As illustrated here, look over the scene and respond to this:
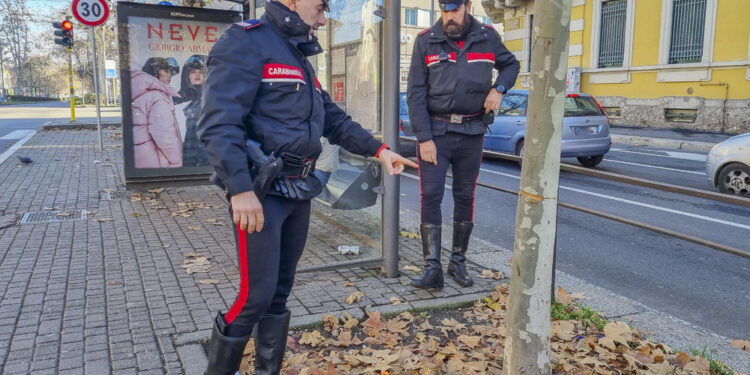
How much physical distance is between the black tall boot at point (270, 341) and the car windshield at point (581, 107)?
34.2ft

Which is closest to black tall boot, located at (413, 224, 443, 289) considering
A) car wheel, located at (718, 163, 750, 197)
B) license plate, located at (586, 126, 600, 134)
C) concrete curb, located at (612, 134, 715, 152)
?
car wheel, located at (718, 163, 750, 197)

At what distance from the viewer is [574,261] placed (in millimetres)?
5836

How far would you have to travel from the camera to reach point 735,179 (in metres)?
8.95

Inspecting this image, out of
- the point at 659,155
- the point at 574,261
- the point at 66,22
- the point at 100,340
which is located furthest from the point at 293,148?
the point at 66,22

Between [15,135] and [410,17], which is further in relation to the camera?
[410,17]

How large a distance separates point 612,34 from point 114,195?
20921mm

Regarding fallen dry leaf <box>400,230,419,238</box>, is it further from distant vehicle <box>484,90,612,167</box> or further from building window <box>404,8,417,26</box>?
building window <box>404,8,417,26</box>

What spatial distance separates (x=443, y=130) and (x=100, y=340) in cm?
259

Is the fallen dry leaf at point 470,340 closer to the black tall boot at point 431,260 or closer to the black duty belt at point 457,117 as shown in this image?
the black tall boot at point 431,260

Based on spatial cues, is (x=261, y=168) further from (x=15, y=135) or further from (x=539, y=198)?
(x=15, y=135)

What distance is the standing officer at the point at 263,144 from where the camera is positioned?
7.63ft

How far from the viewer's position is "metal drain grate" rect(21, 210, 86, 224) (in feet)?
22.1

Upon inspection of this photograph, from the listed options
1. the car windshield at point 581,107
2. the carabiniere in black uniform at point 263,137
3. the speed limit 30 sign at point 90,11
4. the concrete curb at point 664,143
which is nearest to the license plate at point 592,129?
the car windshield at point 581,107

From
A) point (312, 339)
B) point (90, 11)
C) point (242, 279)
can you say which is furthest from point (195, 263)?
point (90, 11)
